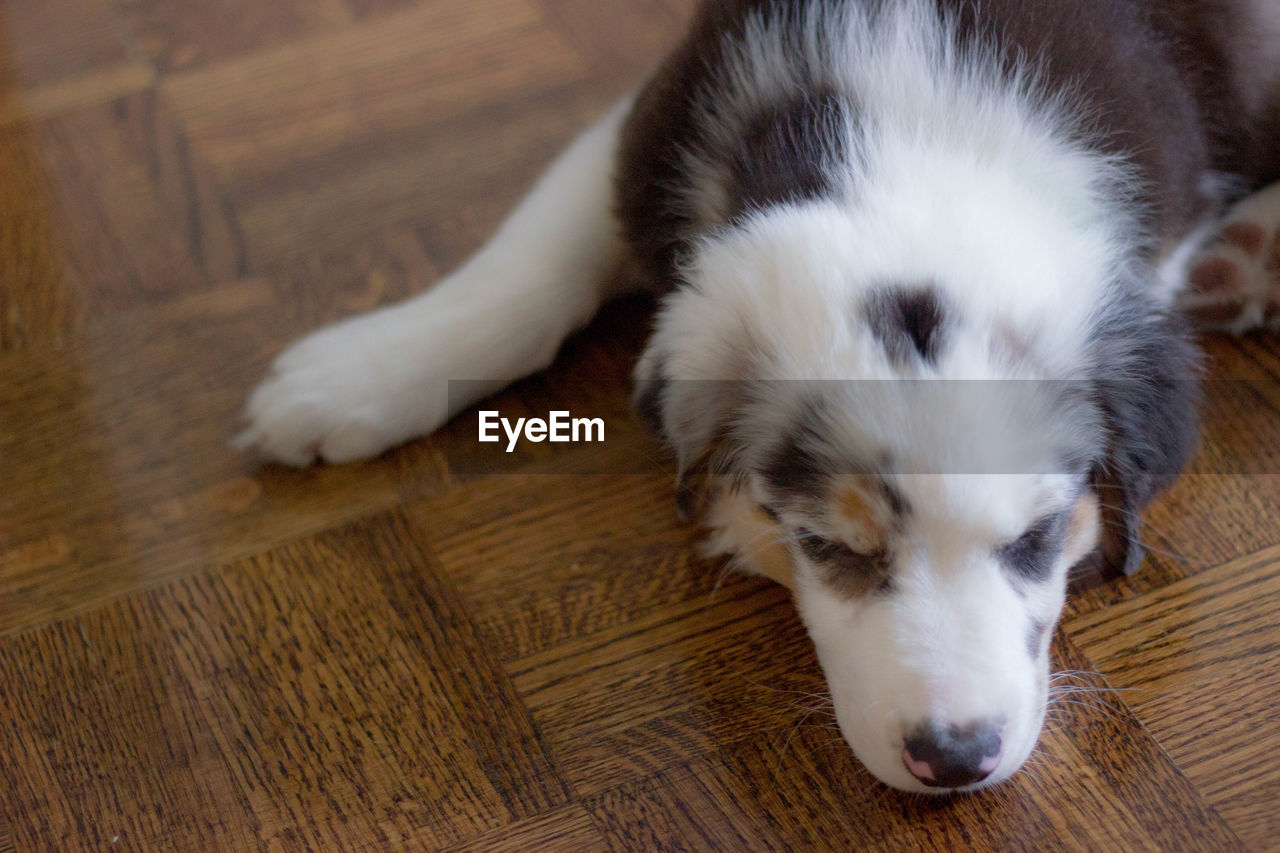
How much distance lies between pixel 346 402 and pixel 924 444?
0.84 metres

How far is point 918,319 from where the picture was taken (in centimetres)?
121

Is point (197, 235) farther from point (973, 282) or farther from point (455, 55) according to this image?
point (973, 282)

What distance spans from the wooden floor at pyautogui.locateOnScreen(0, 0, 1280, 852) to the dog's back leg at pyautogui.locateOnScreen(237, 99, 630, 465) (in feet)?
0.18

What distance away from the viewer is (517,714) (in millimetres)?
1455

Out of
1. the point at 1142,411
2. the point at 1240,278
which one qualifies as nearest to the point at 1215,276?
the point at 1240,278

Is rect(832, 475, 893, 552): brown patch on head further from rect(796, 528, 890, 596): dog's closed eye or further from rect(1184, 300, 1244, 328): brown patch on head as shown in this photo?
rect(1184, 300, 1244, 328): brown patch on head

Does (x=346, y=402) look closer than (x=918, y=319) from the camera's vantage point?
No

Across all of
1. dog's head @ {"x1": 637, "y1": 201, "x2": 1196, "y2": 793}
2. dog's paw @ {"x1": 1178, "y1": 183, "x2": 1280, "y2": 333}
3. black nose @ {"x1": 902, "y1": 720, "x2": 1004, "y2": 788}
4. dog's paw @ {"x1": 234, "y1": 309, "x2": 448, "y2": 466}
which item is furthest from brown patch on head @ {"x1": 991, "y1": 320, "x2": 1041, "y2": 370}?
dog's paw @ {"x1": 234, "y1": 309, "x2": 448, "y2": 466}

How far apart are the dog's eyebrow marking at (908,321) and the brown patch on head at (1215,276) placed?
731 mm

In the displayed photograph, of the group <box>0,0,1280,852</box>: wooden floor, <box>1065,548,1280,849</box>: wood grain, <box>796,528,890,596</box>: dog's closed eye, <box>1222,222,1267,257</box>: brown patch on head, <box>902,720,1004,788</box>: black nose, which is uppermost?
<box>1222,222,1267,257</box>: brown patch on head

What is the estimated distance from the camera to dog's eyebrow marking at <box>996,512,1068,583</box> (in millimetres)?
1252

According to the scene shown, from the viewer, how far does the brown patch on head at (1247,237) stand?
1758 millimetres

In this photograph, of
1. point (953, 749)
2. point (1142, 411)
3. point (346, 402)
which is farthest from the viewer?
point (346, 402)

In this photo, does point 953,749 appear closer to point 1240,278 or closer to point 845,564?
point 845,564
